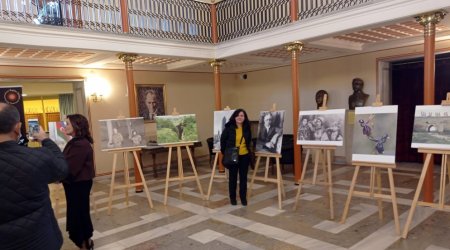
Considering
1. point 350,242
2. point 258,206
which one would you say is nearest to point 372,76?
point 258,206

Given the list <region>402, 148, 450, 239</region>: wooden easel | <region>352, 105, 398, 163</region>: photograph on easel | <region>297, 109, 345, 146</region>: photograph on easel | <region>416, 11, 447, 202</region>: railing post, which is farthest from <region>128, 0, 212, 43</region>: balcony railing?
<region>402, 148, 450, 239</region>: wooden easel

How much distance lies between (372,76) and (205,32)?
405 cm

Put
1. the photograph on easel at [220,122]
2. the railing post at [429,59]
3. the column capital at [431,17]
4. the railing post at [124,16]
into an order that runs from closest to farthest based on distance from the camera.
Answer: the column capital at [431,17] → the railing post at [429,59] → the photograph on easel at [220,122] → the railing post at [124,16]

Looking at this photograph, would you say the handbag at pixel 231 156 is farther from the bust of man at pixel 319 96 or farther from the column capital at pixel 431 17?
the bust of man at pixel 319 96

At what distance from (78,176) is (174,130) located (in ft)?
7.80

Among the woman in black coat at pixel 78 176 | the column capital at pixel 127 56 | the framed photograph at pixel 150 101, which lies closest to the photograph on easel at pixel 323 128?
the woman in black coat at pixel 78 176

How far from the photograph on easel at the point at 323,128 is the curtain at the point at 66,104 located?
611 centimetres

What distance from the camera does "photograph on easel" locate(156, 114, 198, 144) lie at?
223 inches

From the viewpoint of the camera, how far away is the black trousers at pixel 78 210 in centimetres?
352

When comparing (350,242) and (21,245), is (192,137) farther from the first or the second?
(21,245)

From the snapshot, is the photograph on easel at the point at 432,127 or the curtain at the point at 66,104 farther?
the curtain at the point at 66,104

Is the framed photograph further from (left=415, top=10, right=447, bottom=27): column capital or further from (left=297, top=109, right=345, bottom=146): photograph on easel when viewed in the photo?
(left=415, top=10, right=447, bottom=27): column capital

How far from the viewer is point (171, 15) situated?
6891 mm

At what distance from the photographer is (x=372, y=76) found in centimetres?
776
